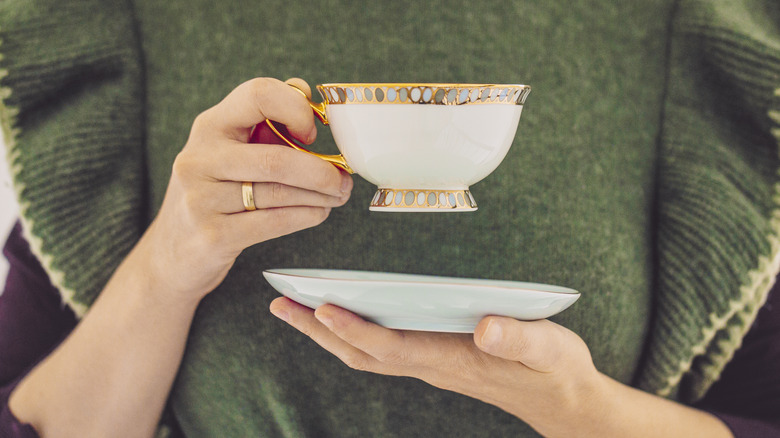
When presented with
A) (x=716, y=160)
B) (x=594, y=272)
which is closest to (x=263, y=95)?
(x=594, y=272)

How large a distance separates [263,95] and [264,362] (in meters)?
0.38

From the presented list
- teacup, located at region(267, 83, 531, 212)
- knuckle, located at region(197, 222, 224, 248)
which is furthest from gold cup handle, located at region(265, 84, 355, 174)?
knuckle, located at region(197, 222, 224, 248)

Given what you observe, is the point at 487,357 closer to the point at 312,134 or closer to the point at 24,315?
the point at 312,134

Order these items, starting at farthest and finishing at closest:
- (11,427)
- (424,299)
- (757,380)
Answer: (757,380) < (11,427) < (424,299)

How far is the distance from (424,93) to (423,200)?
121 mm

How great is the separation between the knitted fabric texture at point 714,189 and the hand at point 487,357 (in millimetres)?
195

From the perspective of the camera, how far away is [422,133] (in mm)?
447

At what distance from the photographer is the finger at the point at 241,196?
19.8 inches

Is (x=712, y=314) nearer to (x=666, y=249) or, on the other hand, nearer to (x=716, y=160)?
(x=666, y=249)

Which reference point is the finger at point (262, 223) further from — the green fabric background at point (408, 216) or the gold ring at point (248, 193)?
the green fabric background at point (408, 216)

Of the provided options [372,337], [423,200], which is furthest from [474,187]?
[372,337]

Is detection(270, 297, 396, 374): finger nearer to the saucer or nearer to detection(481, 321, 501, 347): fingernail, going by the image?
the saucer

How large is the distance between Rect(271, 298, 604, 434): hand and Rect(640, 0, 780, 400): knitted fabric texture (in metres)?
0.20

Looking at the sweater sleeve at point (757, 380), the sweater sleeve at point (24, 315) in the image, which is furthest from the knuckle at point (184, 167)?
the sweater sleeve at point (757, 380)
